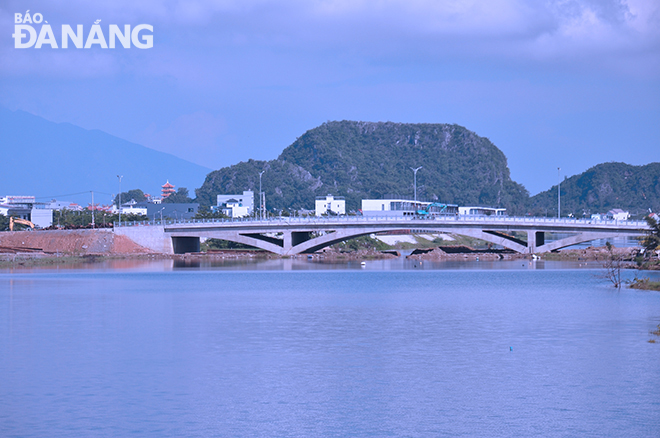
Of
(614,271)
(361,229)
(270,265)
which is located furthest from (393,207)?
(614,271)

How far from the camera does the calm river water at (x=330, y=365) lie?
63.2ft

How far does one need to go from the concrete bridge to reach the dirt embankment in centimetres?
182

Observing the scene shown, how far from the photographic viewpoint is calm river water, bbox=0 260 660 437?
63.2 ft

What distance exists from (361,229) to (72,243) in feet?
130

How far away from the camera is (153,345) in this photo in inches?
1211

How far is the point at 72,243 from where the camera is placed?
108000 millimetres

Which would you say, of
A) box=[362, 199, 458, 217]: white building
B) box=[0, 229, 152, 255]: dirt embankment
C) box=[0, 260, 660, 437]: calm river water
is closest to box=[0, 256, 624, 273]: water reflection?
box=[0, 229, 152, 255]: dirt embankment

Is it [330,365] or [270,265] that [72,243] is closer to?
[270,265]

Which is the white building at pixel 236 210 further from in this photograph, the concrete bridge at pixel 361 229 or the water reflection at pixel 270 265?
the water reflection at pixel 270 265

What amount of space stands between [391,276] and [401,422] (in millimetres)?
53550

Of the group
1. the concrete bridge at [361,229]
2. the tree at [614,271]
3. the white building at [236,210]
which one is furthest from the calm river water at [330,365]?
the white building at [236,210]

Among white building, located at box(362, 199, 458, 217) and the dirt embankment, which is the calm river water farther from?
white building, located at box(362, 199, 458, 217)

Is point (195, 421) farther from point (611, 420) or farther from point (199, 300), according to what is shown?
point (199, 300)

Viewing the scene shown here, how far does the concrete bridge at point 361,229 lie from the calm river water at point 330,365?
4759 cm
